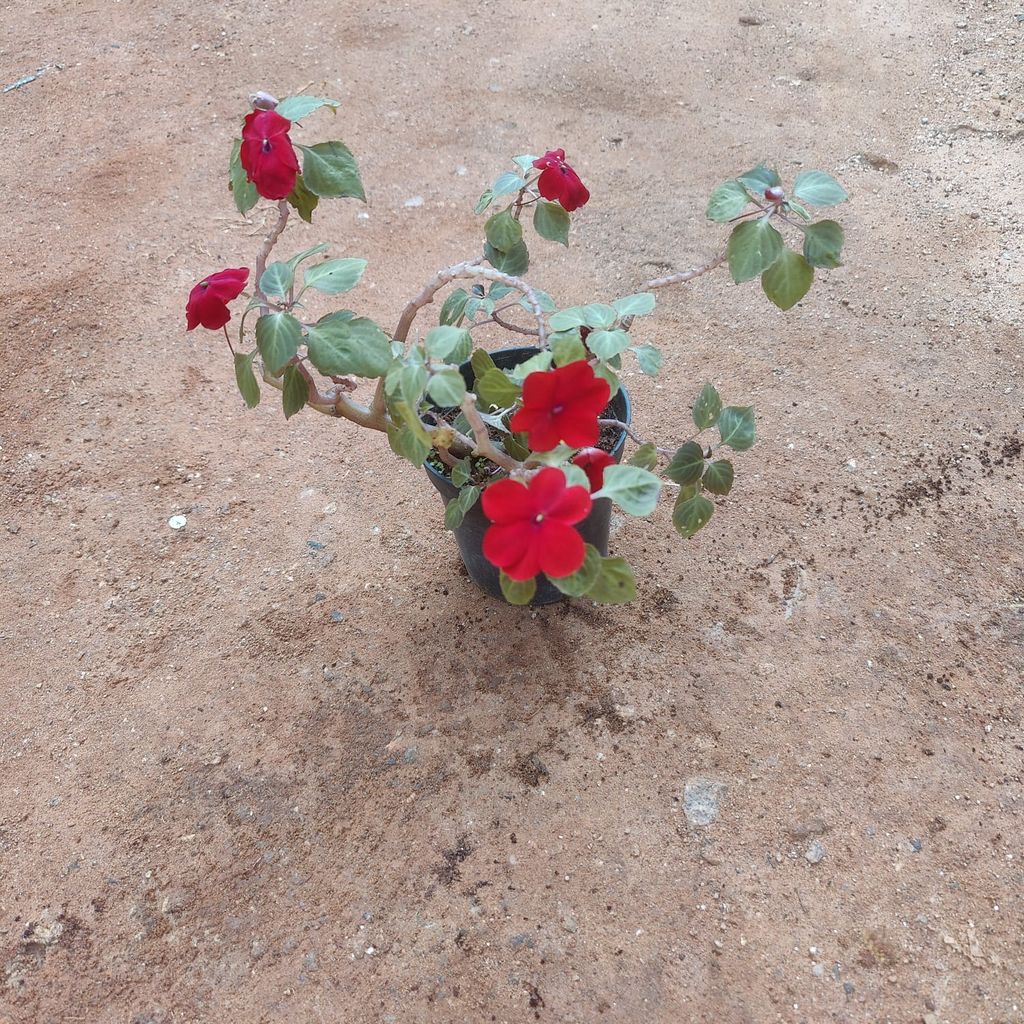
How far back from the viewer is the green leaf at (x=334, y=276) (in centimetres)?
104

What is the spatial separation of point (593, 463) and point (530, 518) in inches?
9.3

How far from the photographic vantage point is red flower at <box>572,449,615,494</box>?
1.06 metres

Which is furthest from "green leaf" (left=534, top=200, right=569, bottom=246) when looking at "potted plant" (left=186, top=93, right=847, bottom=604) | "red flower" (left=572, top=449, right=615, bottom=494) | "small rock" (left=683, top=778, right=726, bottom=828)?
"small rock" (left=683, top=778, right=726, bottom=828)

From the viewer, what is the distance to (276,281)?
1.09 metres

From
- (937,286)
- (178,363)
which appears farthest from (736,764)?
(178,363)

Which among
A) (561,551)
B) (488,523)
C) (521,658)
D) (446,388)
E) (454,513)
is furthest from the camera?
(521,658)

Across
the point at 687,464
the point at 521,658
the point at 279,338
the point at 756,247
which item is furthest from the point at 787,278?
the point at 521,658

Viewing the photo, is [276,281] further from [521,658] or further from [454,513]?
[521,658]

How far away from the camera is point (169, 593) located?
1637mm

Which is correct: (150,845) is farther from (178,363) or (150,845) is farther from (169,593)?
(178,363)

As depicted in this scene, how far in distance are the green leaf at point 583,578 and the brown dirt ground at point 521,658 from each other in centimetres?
52

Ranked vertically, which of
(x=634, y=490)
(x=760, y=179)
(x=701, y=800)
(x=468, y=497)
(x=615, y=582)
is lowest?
(x=701, y=800)

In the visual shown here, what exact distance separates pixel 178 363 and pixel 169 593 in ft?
2.26

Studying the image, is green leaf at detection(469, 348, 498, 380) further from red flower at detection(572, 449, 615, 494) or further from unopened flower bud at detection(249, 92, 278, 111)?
unopened flower bud at detection(249, 92, 278, 111)
